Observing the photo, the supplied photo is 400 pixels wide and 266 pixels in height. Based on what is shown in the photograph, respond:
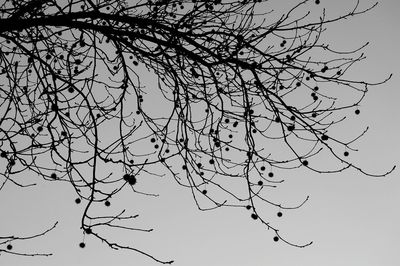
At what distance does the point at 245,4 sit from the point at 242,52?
49 centimetres

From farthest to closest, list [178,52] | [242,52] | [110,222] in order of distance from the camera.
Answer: [242,52] → [178,52] → [110,222]

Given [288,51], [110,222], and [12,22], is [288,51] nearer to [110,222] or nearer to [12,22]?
[110,222]

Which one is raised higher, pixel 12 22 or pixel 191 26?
pixel 191 26

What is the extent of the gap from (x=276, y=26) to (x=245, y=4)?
0.56m

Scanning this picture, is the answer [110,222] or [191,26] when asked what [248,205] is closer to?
[110,222]

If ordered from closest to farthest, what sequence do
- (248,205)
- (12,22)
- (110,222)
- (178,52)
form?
(110,222) → (12,22) → (248,205) → (178,52)

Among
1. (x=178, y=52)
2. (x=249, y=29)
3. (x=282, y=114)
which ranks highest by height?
(x=249, y=29)

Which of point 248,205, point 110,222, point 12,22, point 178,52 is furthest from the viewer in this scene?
point 178,52

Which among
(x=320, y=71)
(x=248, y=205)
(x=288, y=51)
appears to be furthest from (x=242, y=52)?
(x=248, y=205)

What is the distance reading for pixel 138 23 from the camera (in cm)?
338

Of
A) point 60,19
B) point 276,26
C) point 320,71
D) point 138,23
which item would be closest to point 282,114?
point 320,71

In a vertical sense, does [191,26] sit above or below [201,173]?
above

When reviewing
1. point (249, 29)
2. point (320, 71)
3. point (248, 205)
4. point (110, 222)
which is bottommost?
point (110, 222)

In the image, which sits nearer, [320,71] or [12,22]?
[12,22]
